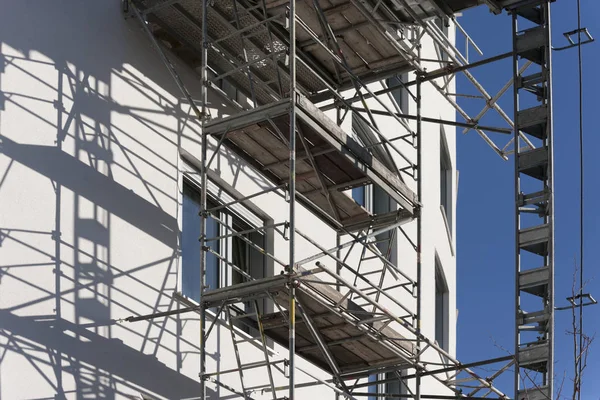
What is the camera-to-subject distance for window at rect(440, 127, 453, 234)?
100 feet

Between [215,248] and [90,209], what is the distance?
3.04 meters

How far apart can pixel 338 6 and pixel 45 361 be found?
704cm

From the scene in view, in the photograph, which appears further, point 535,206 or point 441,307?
point 441,307

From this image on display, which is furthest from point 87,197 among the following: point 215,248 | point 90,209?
point 215,248

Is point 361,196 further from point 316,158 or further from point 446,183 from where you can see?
point 316,158

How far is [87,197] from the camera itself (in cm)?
1440

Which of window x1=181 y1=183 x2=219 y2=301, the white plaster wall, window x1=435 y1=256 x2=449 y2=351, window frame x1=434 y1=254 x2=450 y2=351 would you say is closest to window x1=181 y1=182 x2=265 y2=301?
window x1=181 y1=183 x2=219 y2=301

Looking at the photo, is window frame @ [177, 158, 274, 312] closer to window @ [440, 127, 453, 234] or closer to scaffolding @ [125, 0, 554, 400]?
scaffolding @ [125, 0, 554, 400]

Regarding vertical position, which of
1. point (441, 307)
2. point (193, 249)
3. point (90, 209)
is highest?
point (441, 307)

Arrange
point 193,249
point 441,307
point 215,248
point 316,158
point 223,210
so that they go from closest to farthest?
point 316,158, point 193,249, point 215,248, point 223,210, point 441,307

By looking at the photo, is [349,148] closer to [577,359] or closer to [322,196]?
[322,196]

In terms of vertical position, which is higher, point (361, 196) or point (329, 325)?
point (361, 196)

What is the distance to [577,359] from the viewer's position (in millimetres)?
14008

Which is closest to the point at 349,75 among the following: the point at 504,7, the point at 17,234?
the point at 504,7
